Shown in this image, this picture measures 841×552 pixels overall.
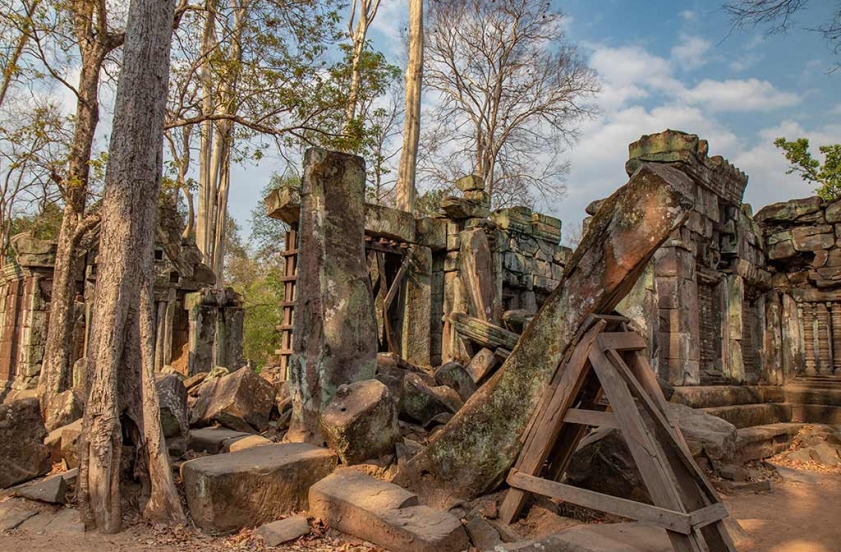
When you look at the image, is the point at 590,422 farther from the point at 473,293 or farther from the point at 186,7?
the point at 186,7

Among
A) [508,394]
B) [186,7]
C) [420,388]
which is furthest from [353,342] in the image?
[186,7]

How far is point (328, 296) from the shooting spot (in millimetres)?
5762

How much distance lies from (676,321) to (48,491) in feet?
22.8

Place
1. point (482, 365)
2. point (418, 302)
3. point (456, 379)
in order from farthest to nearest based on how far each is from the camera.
A: point (418, 302) → point (482, 365) → point (456, 379)

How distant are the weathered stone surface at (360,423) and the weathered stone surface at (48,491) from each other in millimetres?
2054

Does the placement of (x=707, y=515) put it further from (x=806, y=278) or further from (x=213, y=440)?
(x=806, y=278)

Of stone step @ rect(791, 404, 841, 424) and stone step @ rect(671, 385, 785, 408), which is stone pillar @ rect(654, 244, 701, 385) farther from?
stone step @ rect(791, 404, 841, 424)

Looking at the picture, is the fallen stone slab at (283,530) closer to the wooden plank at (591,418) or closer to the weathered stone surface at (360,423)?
the weathered stone surface at (360,423)

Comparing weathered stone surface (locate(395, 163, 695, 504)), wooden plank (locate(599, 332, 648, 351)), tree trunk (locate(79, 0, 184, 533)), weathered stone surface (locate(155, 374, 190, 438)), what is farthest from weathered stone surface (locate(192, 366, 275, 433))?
wooden plank (locate(599, 332, 648, 351))

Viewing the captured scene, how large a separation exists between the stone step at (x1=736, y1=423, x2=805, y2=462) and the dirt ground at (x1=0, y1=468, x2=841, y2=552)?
5.08 ft

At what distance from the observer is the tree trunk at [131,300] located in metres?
4.36

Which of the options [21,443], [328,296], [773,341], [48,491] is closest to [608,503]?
[328,296]

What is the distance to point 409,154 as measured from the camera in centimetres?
1536

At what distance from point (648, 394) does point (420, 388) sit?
2905 millimetres
